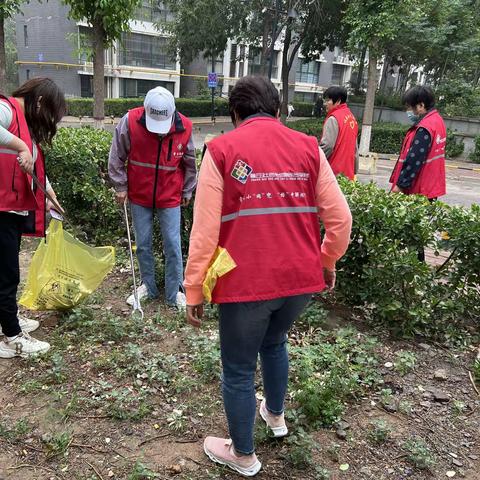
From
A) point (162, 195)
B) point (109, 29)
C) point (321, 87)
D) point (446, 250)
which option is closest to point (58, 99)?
point (162, 195)

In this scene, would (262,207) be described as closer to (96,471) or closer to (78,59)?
(96,471)

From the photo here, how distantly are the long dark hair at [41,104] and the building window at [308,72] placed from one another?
149ft

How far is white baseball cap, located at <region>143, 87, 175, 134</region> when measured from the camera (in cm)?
341

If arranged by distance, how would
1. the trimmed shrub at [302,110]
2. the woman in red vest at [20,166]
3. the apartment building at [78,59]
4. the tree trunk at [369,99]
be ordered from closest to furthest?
the woman in red vest at [20,166], the tree trunk at [369,99], the apartment building at [78,59], the trimmed shrub at [302,110]

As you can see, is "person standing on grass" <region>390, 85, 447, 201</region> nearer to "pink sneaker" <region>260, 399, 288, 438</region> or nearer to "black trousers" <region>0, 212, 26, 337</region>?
"pink sneaker" <region>260, 399, 288, 438</region>

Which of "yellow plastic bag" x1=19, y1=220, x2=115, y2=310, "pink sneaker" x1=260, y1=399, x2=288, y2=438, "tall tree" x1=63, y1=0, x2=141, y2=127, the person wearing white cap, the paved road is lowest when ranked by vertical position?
the paved road

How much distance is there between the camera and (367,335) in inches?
140

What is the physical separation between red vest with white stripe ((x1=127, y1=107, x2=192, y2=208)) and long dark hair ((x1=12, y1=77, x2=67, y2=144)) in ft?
2.49

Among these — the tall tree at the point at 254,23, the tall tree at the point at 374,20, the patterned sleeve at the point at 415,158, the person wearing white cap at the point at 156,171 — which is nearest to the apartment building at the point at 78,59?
the tall tree at the point at 254,23

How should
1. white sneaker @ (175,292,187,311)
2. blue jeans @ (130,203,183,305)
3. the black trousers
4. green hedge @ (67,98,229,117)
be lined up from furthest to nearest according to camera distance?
1. green hedge @ (67,98,229,117)
2. white sneaker @ (175,292,187,311)
3. blue jeans @ (130,203,183,305)
4. the black trousers

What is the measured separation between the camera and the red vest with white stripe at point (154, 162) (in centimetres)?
357

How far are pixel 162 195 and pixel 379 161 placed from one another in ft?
50.0

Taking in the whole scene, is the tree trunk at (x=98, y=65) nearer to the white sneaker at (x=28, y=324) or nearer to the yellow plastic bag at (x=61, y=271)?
→ the yellow plastic bag at (x=61, y=271)

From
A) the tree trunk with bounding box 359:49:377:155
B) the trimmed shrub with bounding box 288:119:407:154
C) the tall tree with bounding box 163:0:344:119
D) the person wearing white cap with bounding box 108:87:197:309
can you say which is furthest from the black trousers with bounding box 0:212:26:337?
the tall tree with bounding box 163:0:344:119
